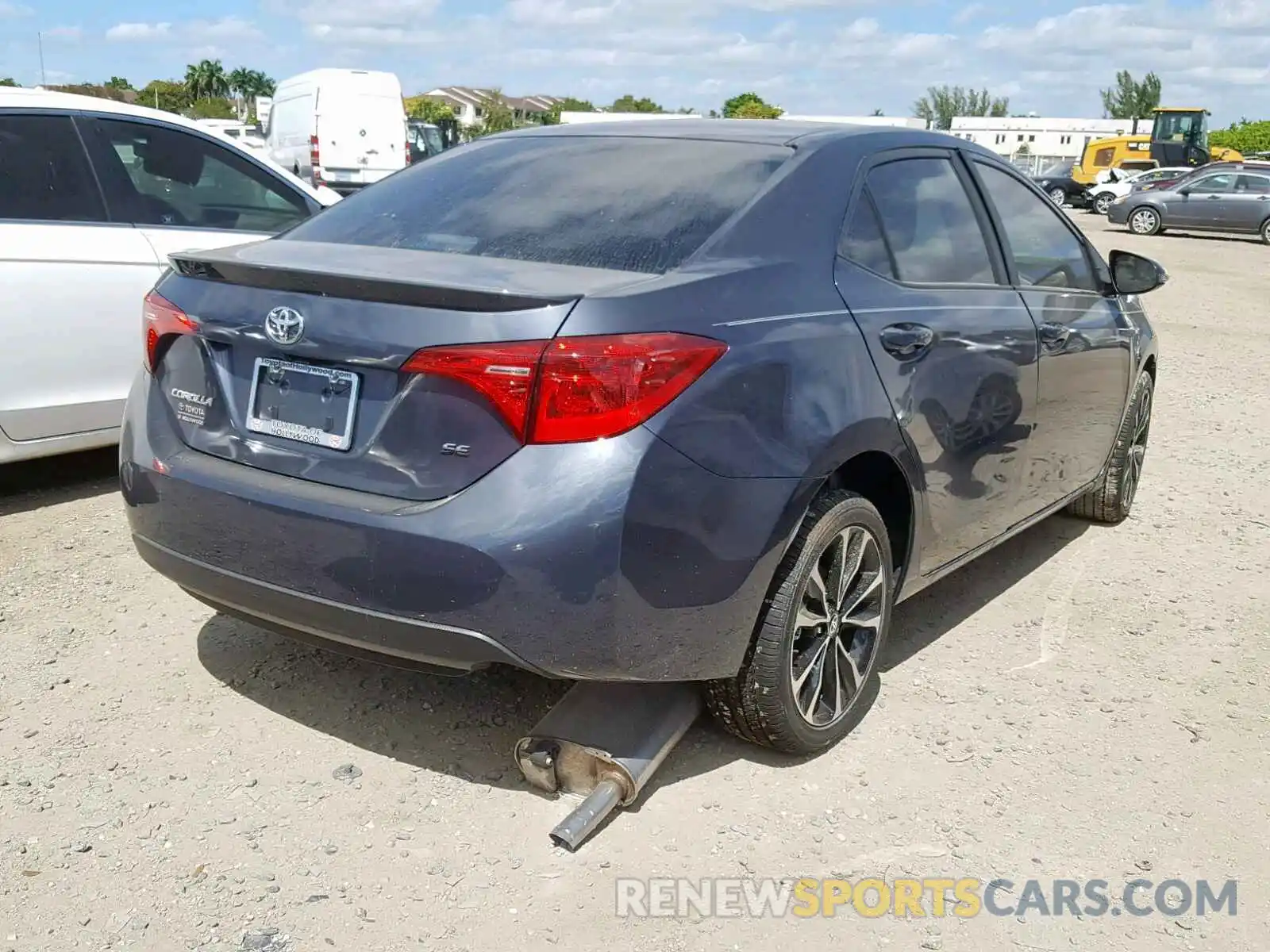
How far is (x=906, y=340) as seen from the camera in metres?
3.25

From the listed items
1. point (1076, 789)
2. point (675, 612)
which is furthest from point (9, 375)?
point (1076, 789)

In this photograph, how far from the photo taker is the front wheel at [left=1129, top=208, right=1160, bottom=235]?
27.3 m

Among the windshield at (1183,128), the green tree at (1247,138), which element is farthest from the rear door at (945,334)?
the green tree at (1247,138)

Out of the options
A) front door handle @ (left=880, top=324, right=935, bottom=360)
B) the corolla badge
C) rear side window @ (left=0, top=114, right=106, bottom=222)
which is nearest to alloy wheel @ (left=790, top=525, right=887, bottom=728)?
front door handle @ (left=880, top=324, right=935, bottom=360)

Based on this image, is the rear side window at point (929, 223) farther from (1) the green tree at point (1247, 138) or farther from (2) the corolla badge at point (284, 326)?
(1) the green tree at point (1247, 138)

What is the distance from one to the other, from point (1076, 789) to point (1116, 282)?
237 cm

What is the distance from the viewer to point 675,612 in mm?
2648

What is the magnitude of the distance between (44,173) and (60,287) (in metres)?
0.51

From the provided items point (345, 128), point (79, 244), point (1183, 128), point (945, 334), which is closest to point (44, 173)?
point (79, 244)

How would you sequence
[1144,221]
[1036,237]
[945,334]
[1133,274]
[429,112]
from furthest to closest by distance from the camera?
[429,112] < [1144,221] < [1133,274] < [1036,237] < [945,334]

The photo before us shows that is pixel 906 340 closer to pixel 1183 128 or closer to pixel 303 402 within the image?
pixel 303 402

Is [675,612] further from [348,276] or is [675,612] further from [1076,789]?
[1076,789]

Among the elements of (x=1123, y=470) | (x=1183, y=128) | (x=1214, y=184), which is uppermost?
(x=1183, y=128)

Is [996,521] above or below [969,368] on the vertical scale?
below
